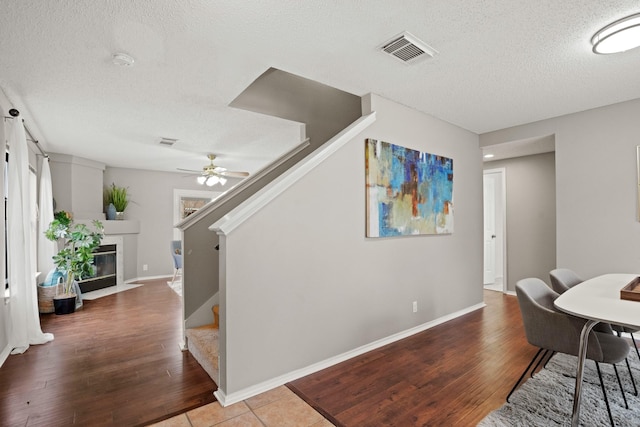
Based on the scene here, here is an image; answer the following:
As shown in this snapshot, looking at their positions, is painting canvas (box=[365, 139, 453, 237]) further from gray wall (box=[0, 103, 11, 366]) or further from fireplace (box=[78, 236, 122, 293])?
fireplace (box=[78, 236, 122, 293])

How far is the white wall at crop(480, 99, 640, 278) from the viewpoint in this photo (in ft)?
10.7

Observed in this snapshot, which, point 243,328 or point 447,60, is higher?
point 447,60

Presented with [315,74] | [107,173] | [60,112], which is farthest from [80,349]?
[107,173]

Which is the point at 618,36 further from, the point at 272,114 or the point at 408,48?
the point at 272,114

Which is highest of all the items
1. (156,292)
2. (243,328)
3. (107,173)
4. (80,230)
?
(107,173)

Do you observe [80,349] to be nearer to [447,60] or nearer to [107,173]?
[447,60]

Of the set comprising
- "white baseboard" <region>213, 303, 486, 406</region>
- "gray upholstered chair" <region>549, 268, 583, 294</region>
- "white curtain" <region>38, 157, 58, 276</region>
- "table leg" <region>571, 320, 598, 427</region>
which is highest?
"white curtain" <region>38, 157, 58, 276</region>

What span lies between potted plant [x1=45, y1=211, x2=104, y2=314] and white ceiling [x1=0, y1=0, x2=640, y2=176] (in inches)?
54.6

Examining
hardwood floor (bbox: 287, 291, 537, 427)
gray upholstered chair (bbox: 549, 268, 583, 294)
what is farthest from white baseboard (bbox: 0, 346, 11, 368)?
gray upholstered chair (bbox: 549, 268, 583, 294)

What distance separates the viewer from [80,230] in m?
4.45

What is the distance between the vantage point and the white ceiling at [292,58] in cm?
182

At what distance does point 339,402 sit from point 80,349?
263 cm

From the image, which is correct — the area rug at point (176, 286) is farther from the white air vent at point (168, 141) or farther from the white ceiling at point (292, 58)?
the white ceiling at point (292, 58)

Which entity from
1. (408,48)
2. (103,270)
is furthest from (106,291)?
(408,48)
